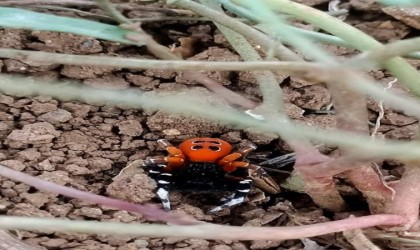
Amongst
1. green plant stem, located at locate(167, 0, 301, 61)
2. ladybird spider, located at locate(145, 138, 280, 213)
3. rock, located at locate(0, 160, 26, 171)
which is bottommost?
ladybird spider, located at locate(145, 138, 280, 213)

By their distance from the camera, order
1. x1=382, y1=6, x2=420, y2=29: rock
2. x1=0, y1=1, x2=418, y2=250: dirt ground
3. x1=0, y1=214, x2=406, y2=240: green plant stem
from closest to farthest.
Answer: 1. x1=0, y1=214, x2=406, y2=240: green plant stem
2. x1=0, y1=1, x2=418, y2=250: dirt ground
3. x1=382, y1=6, x2=420, y2=29: rock

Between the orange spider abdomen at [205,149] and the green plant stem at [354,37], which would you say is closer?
the green plant stem at [354,37]

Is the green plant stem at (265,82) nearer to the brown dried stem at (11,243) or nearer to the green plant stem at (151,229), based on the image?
the green plant stem at (151,229)

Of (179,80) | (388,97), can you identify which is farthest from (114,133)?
(388,97)

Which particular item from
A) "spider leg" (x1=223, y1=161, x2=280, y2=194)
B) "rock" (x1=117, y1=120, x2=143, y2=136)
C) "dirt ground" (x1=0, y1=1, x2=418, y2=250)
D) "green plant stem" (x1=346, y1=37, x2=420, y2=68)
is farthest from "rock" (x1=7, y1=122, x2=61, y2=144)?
"green plant stem" (x1=346, y1=37, x2=420, y2=68)

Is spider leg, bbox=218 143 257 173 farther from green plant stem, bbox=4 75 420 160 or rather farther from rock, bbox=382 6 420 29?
green plant stem, bbox=4 75 420 160

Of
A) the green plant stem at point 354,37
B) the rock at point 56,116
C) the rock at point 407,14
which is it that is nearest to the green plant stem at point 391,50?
the green plant stem at point 354,37

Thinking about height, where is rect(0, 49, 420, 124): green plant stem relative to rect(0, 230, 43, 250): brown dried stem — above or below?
above
